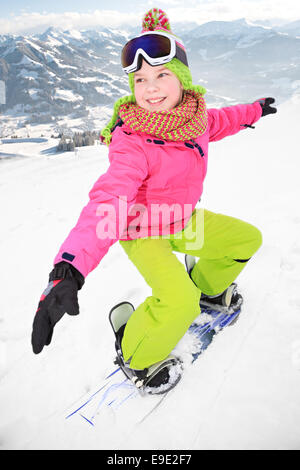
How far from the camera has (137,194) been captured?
195 cm

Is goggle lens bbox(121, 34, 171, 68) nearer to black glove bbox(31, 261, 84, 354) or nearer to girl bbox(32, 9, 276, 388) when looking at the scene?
girl bbox(32, 9, 276, 388)

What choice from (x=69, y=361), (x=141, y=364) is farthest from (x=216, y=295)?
(x=69, y=361)

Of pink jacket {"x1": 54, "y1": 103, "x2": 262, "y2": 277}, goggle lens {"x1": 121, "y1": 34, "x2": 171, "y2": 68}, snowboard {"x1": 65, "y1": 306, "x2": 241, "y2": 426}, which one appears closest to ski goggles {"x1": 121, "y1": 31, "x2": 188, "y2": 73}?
goggle lens {"x1": 121, "y1": 34, "x2": 171, "y2": 68}

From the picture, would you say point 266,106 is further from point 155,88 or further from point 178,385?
point 178,385

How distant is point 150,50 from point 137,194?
1.03 m

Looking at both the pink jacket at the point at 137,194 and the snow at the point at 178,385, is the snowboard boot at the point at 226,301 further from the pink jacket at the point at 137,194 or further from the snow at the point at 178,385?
the pink jacket at the point at 137,194

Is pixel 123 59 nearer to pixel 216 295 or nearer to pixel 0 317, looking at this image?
pixel 216 295

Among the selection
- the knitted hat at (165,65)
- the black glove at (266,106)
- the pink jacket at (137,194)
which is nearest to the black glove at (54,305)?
the pink jacket at (137,194)

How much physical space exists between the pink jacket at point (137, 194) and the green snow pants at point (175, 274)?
0.48ft

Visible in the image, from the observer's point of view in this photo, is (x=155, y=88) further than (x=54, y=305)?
Yes

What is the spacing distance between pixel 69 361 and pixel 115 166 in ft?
5.72

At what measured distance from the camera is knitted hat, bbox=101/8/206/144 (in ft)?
6.52

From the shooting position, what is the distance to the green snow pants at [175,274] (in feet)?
5.89

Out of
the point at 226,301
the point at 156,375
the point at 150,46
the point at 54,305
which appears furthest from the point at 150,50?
the point at 156,375
